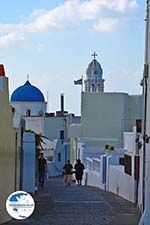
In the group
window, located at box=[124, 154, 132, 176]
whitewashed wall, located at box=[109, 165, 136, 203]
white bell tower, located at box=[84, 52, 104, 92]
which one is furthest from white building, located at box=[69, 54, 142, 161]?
window, located at box=[124, 154, 132, 176]

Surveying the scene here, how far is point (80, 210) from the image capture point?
1883 centimetres

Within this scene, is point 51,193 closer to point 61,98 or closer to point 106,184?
point 106,184

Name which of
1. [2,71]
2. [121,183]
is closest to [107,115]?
[121,183]

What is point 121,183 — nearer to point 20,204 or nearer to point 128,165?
point 128,165

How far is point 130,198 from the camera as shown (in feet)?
73.5

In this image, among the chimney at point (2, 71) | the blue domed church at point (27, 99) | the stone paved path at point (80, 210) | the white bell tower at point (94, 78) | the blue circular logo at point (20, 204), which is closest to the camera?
the blue circular logo at point (20, 204)

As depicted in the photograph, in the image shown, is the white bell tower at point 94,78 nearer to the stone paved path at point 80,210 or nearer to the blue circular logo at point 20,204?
the stone paved path at point 80,210

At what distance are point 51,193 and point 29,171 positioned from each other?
6.41 ft

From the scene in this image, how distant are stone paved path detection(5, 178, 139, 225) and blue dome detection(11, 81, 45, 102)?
135 feet

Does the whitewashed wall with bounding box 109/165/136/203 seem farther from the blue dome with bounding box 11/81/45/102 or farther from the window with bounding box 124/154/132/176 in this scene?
the blue dome with bounding box 11/81/45/102

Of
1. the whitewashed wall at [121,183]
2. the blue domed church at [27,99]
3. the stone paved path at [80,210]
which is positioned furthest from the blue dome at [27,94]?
the stone paved path at [80,210]

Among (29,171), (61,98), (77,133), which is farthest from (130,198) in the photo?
(61,98)

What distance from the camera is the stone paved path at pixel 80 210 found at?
53.9 ft

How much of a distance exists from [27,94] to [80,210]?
157 feet
